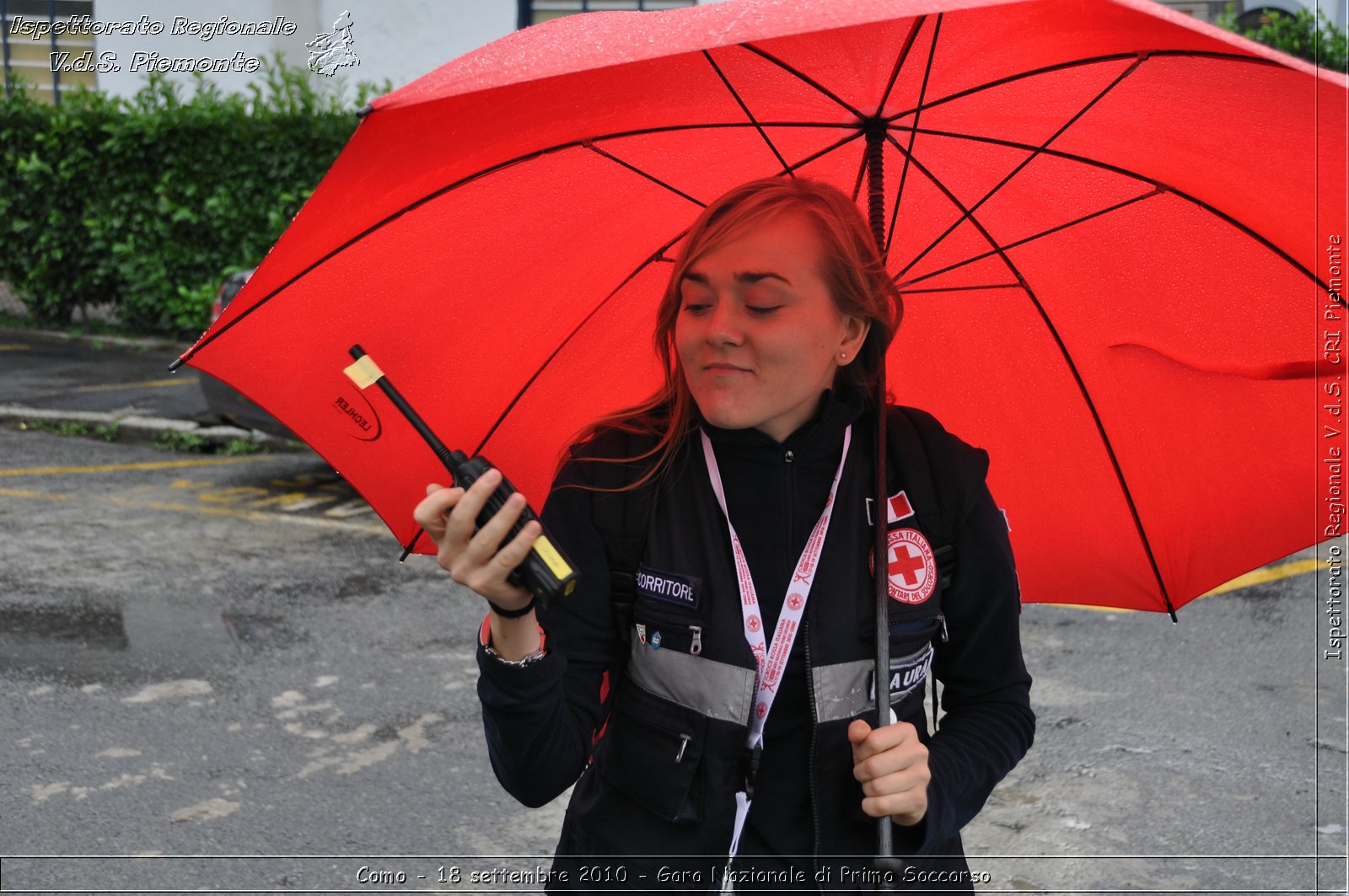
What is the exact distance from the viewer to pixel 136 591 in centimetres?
621

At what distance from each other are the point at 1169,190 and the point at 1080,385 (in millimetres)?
425

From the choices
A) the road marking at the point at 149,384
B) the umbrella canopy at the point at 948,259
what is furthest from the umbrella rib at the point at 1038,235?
the road marking at the point at 149,384

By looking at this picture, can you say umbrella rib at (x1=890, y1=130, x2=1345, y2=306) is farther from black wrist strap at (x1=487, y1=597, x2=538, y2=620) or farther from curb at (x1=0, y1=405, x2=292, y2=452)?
curb at (x1=0, y1=405, x2=292, y2=452)

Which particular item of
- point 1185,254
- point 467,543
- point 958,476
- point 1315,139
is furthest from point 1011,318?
point 467,543

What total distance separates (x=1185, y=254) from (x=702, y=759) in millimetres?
1205

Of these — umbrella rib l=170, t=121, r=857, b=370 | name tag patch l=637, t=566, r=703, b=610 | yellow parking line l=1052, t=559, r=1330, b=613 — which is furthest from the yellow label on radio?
yellow parking line l=1052, t=559, r=1330, b=613

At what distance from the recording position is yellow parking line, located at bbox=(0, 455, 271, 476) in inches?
346

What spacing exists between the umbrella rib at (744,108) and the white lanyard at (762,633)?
636 millimetres

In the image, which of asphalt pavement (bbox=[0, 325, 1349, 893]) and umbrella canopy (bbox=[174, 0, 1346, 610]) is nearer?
umbrella canopy (bbox=[174, 0, 1346, 610])

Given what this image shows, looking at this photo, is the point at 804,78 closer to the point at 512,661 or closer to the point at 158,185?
the point at 512,661

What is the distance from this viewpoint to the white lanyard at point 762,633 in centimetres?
183

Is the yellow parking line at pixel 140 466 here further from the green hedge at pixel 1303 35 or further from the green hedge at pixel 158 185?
the green hedge at pixel 1303 35

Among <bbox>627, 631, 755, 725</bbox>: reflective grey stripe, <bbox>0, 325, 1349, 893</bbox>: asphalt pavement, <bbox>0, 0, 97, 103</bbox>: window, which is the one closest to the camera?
<bbox>627, 631, 755, 725</bbox>: reflective grey stripe

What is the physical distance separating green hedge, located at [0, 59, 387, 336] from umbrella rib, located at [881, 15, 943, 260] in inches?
458
